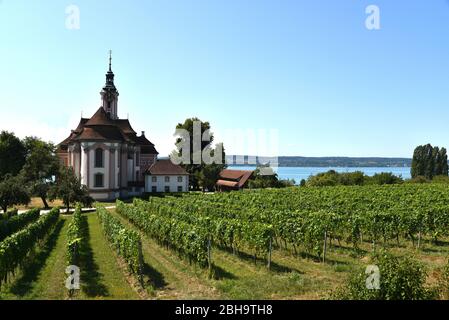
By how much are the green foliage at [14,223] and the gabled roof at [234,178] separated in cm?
3836

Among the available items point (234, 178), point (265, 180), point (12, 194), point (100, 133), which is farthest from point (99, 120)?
point (265, 180)

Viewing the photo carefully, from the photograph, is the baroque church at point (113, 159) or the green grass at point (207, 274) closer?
the green grass at point (207, 274)

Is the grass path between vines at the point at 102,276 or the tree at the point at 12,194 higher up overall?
the tree at the point at 12,194

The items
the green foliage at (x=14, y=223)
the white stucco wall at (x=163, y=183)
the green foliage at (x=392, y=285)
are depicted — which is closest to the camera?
the green foliage at (x=392, y=285)

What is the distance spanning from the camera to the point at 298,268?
14.6 m

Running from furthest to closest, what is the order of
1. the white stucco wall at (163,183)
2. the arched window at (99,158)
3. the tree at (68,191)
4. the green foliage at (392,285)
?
the white stucco wall at (163,183) → the arched window at (99,158) → the tree at (68,191) → the green foliage at (392,285)

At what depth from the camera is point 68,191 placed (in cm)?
3756

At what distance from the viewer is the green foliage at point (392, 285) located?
312 inches

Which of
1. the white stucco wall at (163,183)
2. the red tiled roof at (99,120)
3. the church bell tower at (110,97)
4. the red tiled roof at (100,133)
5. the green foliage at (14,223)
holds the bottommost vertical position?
the green foliage at (14,223)

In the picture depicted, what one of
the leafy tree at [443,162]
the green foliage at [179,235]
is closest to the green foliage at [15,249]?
the green foliage at [179,235]

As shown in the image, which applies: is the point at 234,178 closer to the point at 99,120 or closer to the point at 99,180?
the point at 99,180

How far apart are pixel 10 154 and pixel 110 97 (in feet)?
57.7

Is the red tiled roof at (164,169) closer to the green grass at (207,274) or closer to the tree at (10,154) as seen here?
the tree at (10,154)
